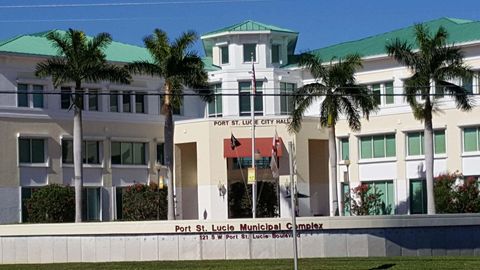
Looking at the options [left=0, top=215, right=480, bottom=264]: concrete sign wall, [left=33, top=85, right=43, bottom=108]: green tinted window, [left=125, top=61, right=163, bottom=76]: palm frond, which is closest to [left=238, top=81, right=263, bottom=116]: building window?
[left=33, top=85, right=43, bottom=108]: green tinted window

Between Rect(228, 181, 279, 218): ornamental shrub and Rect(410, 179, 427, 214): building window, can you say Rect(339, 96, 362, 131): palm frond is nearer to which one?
Rect(410, 179, 427, 214): building window

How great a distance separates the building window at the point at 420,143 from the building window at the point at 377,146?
4.13 ft

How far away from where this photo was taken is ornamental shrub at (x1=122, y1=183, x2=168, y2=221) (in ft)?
231

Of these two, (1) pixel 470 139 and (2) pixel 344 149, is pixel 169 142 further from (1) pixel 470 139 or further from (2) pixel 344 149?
(1) pixel 470 139

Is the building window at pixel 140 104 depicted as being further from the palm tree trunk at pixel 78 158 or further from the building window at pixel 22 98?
the palm tree trunk at pixel 78 158

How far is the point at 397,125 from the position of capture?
7088 centimetres

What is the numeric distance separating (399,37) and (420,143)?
896 cm

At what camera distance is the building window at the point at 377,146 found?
7150cm

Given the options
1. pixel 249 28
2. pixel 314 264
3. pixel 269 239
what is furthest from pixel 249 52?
pixel 314 264

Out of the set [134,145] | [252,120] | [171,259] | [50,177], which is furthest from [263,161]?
[171,259]

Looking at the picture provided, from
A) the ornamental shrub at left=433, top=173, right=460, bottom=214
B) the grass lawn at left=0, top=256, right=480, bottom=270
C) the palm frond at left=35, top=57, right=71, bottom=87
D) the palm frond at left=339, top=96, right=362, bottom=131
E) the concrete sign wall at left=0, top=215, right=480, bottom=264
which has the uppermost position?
the palm frond at left=35, top=57, right=71, bottom=87

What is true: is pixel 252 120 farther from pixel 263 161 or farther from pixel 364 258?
pixel 364 258

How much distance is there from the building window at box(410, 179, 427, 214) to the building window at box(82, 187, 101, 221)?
20330 millimetres

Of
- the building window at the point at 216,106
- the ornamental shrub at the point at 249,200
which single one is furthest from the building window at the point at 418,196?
the building window at the point at 216,106
